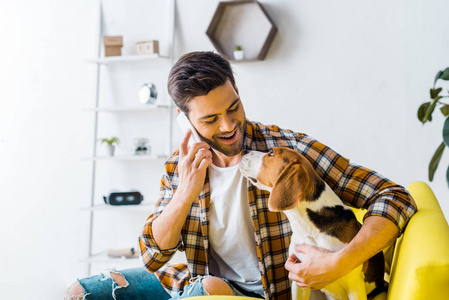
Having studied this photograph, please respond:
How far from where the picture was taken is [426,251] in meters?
0.99

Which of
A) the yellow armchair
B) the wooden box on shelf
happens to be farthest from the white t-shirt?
the wooden box on shelf

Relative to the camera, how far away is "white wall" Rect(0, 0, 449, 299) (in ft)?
9.59

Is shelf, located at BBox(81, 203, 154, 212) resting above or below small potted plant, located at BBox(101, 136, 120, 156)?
below

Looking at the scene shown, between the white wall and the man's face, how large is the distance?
1702mm

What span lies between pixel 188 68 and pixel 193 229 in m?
0.57

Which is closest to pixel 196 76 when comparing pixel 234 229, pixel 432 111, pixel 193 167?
pixel 193 167

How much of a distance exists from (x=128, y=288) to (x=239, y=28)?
2.20 metres

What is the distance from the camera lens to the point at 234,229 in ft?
5.12

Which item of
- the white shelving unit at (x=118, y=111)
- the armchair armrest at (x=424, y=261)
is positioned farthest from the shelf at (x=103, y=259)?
the armchair armrest at (x=424, y=261)

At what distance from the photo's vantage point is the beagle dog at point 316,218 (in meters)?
1.24

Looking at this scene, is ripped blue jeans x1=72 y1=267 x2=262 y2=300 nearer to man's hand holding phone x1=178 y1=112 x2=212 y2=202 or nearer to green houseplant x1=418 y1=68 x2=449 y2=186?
man's hand holding phone x1=178 y1=112 x2=212 y2=202

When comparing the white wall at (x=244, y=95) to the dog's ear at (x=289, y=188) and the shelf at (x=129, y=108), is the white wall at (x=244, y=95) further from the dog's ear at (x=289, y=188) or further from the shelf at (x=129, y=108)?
the dog's ear at (x=289, y=188)

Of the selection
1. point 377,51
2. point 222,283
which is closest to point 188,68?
point 222,283

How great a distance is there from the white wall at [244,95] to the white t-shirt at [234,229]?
1657 millimetres
